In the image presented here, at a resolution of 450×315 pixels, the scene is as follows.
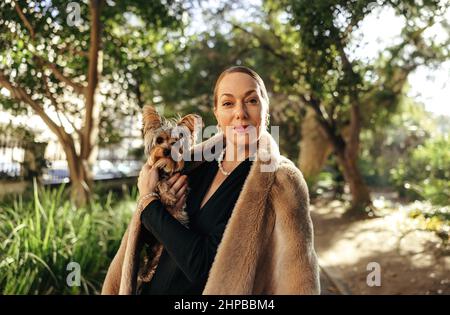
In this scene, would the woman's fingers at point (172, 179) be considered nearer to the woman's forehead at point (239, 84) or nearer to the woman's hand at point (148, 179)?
the woman's hand at point (148, 179)

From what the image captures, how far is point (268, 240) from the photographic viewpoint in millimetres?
1618

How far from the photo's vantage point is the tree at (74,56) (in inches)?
222

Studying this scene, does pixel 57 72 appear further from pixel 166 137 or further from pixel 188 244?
pixel 188 244

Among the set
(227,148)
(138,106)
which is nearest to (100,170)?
(138,106)

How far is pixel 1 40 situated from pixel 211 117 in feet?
24.8

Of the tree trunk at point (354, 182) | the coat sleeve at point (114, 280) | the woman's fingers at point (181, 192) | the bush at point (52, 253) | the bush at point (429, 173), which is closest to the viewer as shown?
the woman's fingers at point (181, 192)

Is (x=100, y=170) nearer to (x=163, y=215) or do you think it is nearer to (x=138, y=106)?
(x=138, y=106)

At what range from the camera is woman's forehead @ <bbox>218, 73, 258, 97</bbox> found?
167cm

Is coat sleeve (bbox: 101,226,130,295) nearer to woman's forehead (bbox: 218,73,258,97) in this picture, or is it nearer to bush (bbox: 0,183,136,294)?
woman's forehead (bbox: 218,73,258,97)

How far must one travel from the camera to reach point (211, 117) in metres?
12.6

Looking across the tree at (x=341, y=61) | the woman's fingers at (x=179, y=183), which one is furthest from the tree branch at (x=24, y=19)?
the woman's fingers at (x=179, y=183)

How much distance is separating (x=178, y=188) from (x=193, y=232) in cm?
28

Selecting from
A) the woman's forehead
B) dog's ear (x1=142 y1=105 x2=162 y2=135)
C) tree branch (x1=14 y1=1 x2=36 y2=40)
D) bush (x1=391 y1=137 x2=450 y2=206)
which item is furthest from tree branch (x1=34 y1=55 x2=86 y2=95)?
bush (x1=391 y1=137 x2=450 y2=206)

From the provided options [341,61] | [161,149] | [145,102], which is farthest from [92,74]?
[161,149]
